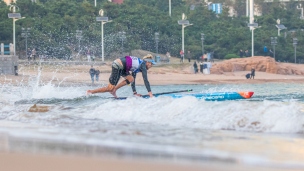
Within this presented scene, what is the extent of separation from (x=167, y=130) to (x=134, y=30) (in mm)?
43444

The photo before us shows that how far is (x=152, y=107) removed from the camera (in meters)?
14.1

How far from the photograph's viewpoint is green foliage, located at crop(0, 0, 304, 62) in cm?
4784

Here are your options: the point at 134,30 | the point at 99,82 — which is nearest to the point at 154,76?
the point at 99,82

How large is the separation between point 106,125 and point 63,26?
126ft

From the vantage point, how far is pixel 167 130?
11.3 m

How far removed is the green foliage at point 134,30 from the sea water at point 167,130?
31.4 meters

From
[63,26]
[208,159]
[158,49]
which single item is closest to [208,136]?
[208,159]

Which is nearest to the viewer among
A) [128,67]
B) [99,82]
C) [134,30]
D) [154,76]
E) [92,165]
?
[92,165]

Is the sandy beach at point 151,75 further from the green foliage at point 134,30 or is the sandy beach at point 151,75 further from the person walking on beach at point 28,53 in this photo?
the green foliage at point 134,30

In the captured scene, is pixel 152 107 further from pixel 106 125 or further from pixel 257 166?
pixel 257 166

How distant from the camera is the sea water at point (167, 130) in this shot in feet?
27.3

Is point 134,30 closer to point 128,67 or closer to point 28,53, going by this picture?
point 28,53

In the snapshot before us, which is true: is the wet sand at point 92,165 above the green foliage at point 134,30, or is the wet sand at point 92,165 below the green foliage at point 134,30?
below

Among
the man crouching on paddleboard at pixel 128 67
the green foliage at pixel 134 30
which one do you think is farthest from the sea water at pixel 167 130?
the green foliage at pixel 134 30
